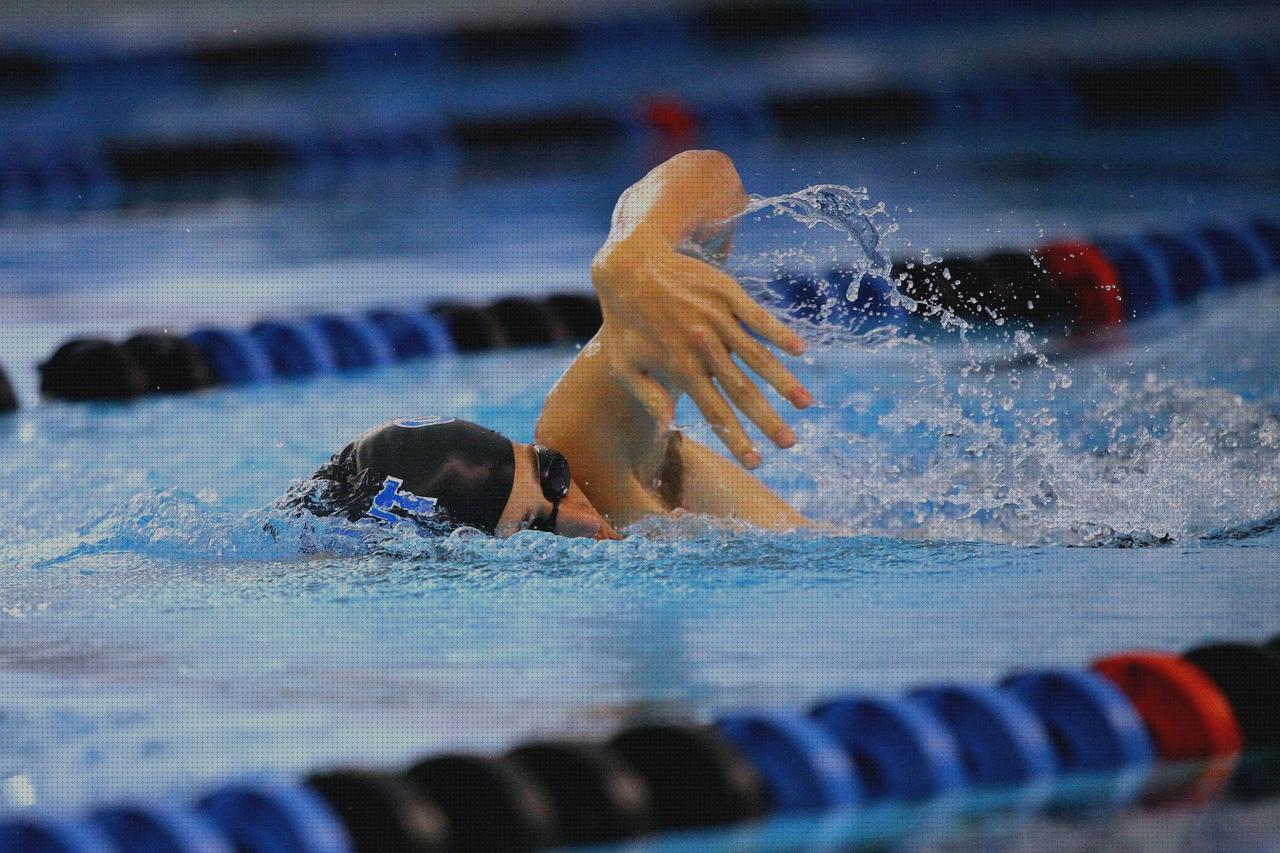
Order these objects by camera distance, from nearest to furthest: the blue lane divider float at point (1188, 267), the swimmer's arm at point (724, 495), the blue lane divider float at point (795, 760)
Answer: the blue lane divider float at point (795, 760) < the swimmer's arm at point (724, 495) < the blue lane divider float at point (1188, 267)

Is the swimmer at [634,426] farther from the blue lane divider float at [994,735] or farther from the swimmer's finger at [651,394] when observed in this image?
the blue lane divider float at [994,735]

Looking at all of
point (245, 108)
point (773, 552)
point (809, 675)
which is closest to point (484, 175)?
point (245, 108)

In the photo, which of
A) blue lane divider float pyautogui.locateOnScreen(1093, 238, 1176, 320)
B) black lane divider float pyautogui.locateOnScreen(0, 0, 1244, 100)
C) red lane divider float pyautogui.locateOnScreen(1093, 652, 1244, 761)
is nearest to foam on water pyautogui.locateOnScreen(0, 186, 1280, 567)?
blue lane divider float pyautogui.locateOnScreen(1093, 238, 1176, 320)

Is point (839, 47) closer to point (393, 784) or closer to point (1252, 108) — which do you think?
point (1252, 108)

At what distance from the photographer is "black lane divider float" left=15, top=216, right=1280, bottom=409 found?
4.25 m

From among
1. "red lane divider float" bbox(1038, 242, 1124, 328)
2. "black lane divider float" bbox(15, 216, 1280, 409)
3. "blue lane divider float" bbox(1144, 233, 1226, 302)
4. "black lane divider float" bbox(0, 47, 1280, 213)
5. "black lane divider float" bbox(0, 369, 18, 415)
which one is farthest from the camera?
"black lane divider float" bbox(0, 47, 1280, 213)

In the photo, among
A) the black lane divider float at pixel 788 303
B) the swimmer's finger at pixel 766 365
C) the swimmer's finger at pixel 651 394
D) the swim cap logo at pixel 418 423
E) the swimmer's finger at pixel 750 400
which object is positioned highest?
the swimmer's finger at pixel 766 365

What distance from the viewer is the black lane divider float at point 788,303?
4.25 m

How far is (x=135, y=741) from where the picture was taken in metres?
2.04

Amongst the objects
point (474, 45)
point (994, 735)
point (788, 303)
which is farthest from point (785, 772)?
point (474, 45)

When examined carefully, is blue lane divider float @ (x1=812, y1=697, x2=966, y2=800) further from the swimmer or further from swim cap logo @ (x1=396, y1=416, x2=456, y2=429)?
swim cap logo @ (x1=396, y1=416, x2=456, y2=429)

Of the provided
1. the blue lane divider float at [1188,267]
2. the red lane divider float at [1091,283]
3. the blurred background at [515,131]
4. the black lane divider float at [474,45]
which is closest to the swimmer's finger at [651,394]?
the blurred background at [515,131]

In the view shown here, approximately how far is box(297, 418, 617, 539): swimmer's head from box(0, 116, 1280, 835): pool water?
0.19ft

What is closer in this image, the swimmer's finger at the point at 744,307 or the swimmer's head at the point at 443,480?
the swimmer's finger at the point at 744,307
